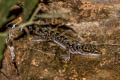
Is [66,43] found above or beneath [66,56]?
above

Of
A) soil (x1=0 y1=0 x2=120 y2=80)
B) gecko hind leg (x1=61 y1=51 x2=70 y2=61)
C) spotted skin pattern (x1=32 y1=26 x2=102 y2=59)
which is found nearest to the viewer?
soil (x1=0 y1=0 x2=120 y2=80)

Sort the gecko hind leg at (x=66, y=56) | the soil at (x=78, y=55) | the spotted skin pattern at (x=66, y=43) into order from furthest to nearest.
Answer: the spotted skin pattern at (x=66, y=43) → the gecko hind leg at (x=66, y=56) → the soil at (x=78, y=55)

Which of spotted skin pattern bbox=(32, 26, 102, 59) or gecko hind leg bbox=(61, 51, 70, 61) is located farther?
spotted skin pattern bbox=(32, 26, 102, 59)

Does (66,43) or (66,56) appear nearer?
(66,56)

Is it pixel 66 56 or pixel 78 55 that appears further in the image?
pixel 78 55

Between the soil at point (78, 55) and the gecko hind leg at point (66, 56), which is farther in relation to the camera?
the gecko hind leg at point (66, 56)

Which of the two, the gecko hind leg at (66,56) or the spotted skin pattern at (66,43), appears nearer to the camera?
the gecko hind leg at (66,56)

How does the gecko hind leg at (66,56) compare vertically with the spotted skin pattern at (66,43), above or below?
below

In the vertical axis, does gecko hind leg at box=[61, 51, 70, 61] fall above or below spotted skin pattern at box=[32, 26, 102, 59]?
below

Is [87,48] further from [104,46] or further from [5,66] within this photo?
[5,66]

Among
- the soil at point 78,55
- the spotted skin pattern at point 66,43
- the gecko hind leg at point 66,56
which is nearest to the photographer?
the soil at point 78,55

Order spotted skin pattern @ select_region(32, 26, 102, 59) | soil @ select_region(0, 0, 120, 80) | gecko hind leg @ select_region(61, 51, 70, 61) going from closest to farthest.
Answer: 1. soil @ select_region(0, 0, 120, 80)
2. gecko hind leg @ select_region(61, 51, 70, 61)
3. spotted skin pattern @ select_region(32, 26, 102, 59)

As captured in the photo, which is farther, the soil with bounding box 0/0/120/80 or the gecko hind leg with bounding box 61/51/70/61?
the gecko hind leg with bounding box 61/51/70/61
